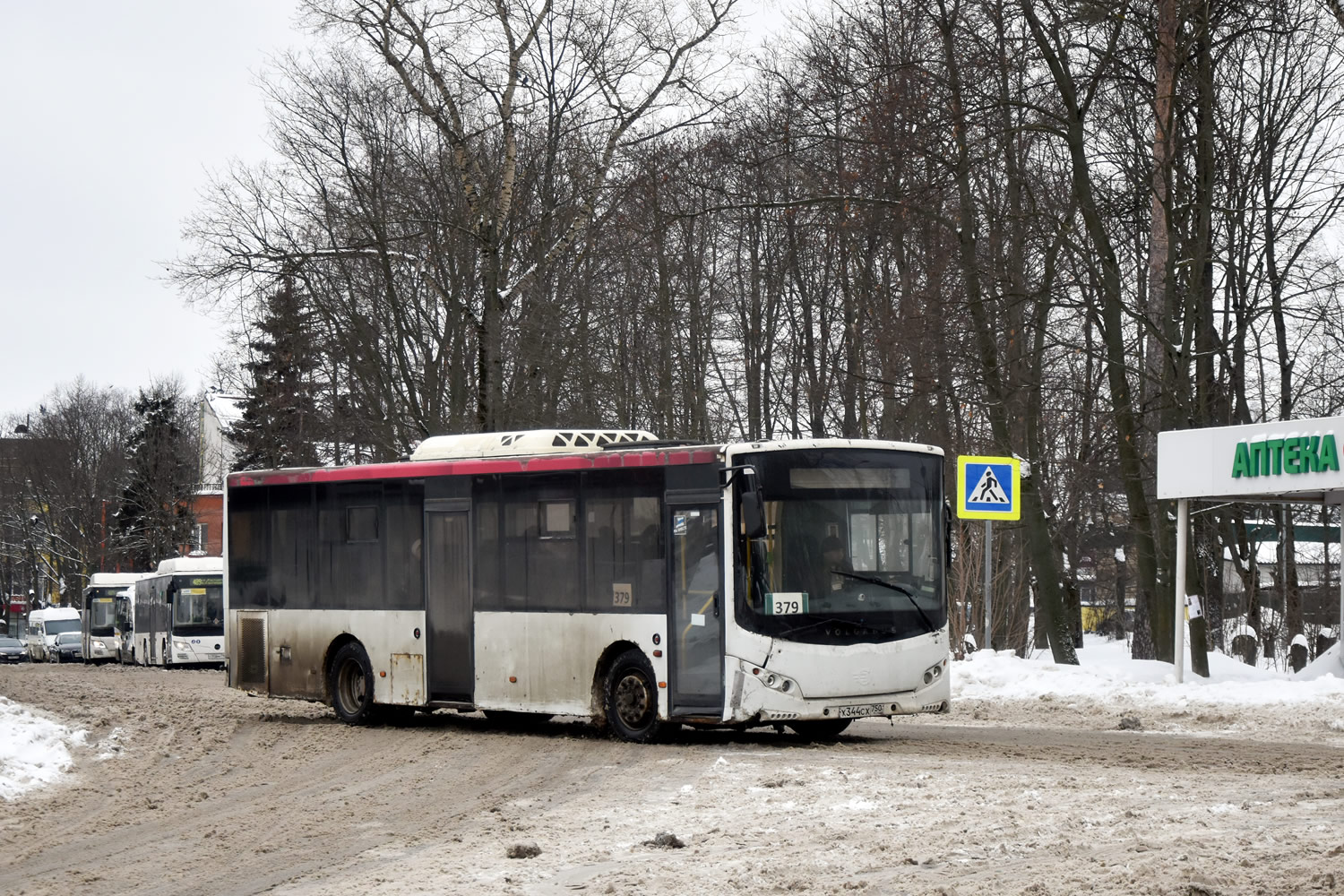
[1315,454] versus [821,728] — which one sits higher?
[1315,454]

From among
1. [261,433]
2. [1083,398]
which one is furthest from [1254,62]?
[261,433]

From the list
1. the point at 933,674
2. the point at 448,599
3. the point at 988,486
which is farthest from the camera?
the point at 988,486

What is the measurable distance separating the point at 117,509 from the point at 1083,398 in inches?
2714

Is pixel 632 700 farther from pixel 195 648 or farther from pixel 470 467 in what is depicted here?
pixel 195 648

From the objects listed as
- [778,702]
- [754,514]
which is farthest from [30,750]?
[754,514]

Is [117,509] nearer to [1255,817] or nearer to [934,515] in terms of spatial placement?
[934,515]

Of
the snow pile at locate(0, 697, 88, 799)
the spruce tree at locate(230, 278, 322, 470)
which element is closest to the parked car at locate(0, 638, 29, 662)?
the spruce tree at locate(230, 278, 322, 470)

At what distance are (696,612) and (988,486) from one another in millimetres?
7824

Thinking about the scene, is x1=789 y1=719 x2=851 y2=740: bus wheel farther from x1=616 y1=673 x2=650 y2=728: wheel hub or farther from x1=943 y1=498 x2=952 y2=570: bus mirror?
x1=943 y1=498 x2=952 y2=570: bus mirror

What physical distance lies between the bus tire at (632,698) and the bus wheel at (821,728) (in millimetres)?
1387

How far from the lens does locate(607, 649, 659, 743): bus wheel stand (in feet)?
57.7

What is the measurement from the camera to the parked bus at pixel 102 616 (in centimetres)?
6031

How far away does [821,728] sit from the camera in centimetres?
1883

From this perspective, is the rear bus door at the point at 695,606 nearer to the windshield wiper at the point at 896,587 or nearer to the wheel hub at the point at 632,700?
the wheel hub at the point at 632,700
